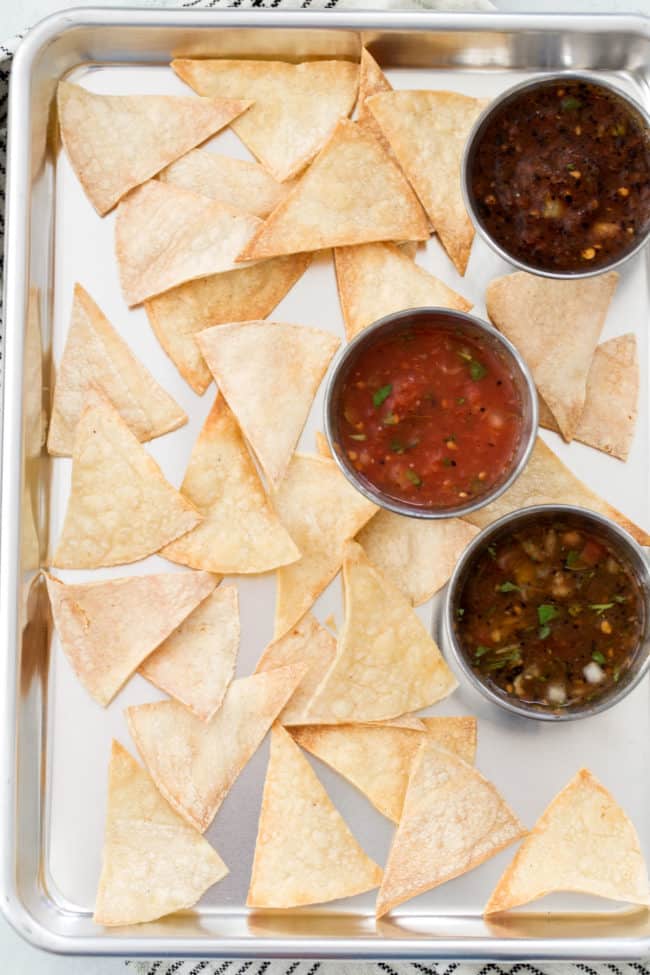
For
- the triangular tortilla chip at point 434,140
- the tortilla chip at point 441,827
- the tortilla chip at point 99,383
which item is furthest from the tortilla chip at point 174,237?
the tortilla chip at point 441,827

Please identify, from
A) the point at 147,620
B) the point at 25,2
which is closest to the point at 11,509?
the point at 147,620

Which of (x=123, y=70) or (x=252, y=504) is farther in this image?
(x=123, y=70)

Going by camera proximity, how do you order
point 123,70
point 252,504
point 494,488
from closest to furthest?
point 494,488
point 252,504
point 123,70

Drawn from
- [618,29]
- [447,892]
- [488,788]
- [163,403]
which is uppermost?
[618,29]

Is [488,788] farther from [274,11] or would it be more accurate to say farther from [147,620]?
[274,11]

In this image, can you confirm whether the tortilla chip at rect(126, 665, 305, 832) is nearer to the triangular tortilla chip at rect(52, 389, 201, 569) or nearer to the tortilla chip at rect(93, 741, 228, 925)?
the tortilla chip at rect(93, 741, 228, 925)

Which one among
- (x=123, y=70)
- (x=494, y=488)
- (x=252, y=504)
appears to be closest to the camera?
(x=494, y=488)

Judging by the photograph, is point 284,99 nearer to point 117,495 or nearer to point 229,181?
point 229,181

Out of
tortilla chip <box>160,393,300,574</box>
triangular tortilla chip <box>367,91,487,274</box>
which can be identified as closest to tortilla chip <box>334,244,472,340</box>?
triangular tortilla chip <box>367,91,487,274</box>
